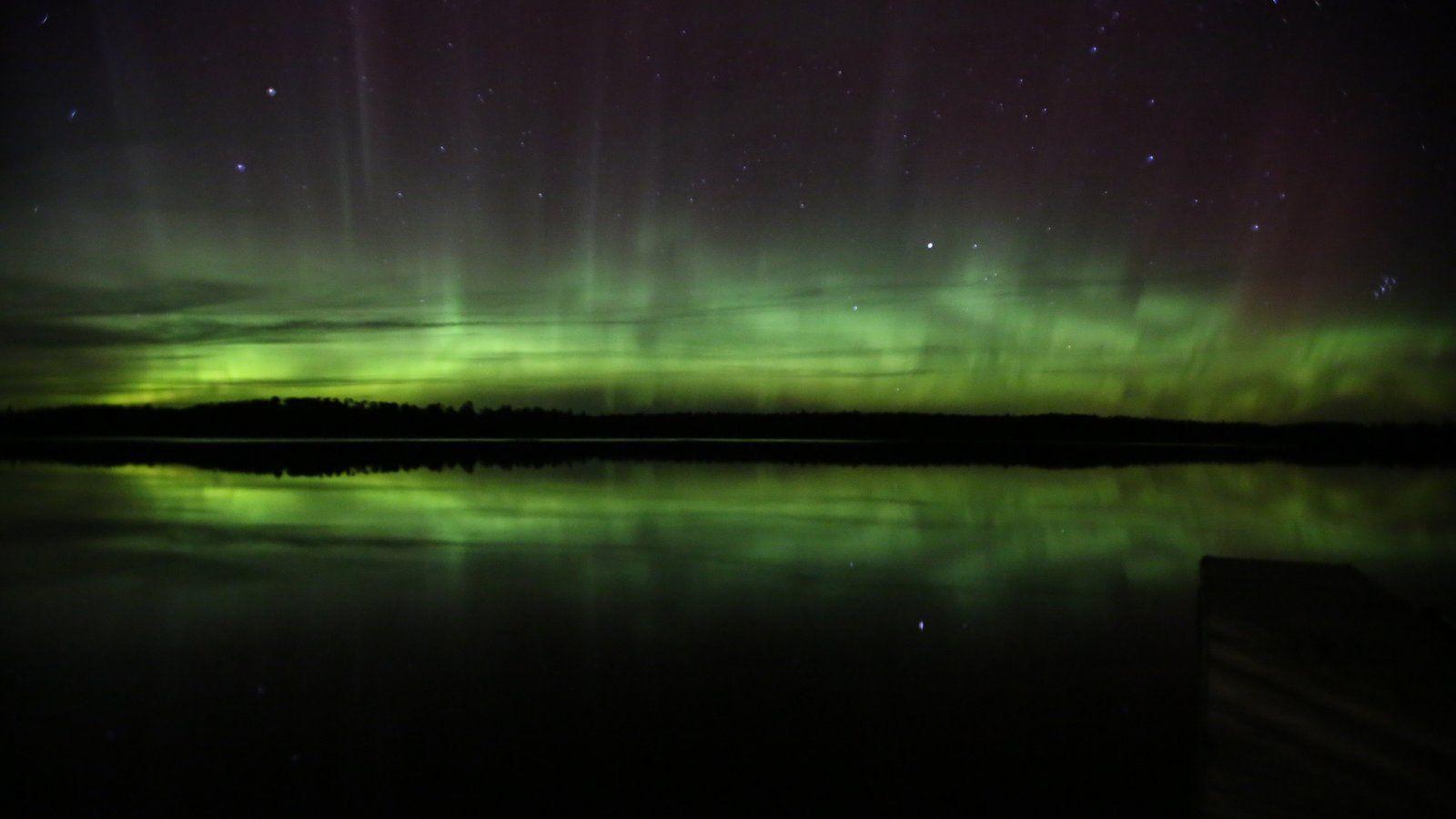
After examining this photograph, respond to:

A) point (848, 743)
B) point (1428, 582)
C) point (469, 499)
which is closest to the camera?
point (848, 743)

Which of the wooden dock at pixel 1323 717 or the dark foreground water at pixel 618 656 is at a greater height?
the wooden dock at pixel 1323 717

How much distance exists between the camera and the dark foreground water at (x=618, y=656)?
3.68 m

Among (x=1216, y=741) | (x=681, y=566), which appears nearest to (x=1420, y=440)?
(x=681, y=566)

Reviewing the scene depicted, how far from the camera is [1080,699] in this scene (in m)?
4.66

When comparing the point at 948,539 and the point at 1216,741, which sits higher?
the point at 1216,741

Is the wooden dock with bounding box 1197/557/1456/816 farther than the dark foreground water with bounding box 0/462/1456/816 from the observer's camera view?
No

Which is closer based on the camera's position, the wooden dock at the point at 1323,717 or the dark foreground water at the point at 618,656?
the wooden dock at the point at 1323,717

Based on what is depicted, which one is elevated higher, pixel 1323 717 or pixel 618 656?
pixel 1323 717

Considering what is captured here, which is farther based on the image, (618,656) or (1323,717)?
(618,656)

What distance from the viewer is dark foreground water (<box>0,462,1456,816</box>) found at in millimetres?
3682

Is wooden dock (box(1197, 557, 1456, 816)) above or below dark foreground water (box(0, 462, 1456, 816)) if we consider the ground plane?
above

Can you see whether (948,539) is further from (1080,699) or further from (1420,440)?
(1420,440)

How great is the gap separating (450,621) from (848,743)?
314 centimetres

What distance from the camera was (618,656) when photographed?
5.33 meters
